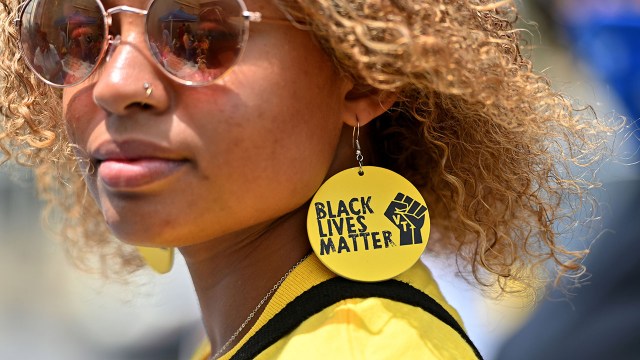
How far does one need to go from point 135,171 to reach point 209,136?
0.15 m

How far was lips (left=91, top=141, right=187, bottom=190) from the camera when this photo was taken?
1.56 metres

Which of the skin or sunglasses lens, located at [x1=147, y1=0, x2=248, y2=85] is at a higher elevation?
sunglasses lens, located at [x1=147, y1=0, x2=248, y2=85]

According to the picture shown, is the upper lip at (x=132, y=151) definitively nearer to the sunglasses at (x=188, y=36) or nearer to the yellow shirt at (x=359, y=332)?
the sunglasses at (x=188, y=36)

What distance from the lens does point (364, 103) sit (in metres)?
1.75

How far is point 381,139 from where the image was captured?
1979mm

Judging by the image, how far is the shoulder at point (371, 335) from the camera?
A: 1469mm

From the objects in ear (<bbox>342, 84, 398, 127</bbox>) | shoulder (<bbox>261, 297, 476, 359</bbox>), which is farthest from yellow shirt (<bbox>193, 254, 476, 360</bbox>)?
ear (<bbox>342, 84, 398, 127</bbox>)

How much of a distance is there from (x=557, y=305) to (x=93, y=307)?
2.78 meters

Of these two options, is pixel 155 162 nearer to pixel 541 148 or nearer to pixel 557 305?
pixel 541 148

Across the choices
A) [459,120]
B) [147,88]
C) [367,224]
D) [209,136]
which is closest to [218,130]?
[209,136]

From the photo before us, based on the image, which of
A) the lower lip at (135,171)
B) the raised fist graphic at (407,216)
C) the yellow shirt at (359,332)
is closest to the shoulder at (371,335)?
the yellow shirt at (359,332)

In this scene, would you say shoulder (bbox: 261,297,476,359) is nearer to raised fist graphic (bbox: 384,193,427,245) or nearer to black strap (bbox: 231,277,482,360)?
black strap (bbox: 231,277,482,360)

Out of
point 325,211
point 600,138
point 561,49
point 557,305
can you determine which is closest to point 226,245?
point 325,211

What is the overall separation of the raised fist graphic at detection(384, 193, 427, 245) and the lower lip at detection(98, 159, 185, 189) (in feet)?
1.30
